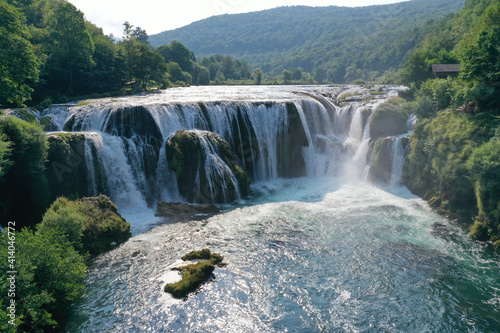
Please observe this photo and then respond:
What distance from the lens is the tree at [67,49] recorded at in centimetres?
3972

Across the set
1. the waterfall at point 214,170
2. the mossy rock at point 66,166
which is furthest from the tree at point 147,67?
the mossy rock at point 66,166

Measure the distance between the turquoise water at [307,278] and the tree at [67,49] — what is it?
31.0 metres

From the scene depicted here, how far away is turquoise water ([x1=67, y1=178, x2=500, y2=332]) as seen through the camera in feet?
40.5

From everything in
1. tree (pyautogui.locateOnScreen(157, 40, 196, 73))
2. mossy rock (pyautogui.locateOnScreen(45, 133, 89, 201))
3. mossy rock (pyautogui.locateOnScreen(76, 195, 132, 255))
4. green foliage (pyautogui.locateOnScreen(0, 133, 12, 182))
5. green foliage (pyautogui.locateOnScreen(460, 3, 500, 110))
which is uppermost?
tree (pyautogui.locateOnScreen(157, 40, 196, 73))

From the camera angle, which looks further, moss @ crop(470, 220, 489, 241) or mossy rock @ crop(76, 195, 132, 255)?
moss @ crop(470, 220, 489, 241)

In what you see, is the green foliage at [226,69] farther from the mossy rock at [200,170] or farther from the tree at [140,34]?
the mossy rock at [200,170]

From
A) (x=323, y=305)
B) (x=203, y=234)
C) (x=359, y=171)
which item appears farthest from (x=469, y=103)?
(x=203, y=234)

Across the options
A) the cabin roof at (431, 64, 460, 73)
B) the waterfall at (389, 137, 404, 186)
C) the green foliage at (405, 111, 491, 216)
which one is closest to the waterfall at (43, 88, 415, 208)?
the waterfall at (389, 137, 404, 186)

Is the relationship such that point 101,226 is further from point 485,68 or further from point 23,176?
point 485,68

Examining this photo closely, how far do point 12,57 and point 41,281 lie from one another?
21.0m

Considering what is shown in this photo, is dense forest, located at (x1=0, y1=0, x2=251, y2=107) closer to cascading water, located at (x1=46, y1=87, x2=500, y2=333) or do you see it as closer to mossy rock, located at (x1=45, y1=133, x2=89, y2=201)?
cascading water, located at (x1=46, y1=87, x2=500, y2=333)

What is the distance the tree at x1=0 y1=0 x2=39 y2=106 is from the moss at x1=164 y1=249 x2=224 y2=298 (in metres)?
20.3

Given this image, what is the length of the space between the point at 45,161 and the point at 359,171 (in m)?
26.9

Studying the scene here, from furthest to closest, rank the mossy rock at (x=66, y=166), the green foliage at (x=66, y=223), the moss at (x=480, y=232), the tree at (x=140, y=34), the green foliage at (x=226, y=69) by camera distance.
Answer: the green foliage at (x=226, y=69) < the tree at (x=140, y=34) < the mossy rock at (x=66, y=166) < the moss at (x=480, y=232) < the green foliage at (x=66, y=223)
